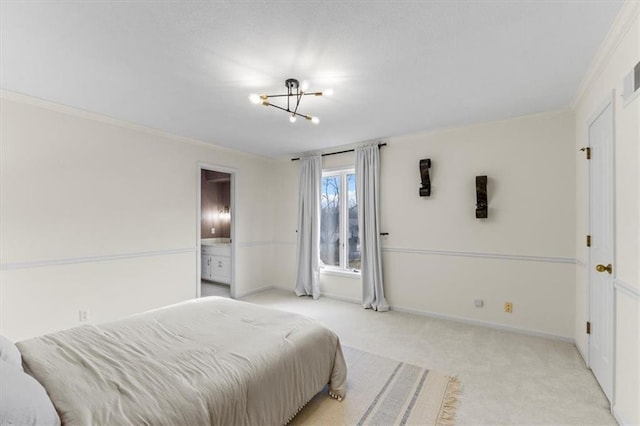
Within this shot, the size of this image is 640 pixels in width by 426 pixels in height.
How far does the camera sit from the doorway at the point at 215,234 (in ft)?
18.7

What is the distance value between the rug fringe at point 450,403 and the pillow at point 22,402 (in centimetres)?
210

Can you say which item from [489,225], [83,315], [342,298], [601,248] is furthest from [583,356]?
[83,315]

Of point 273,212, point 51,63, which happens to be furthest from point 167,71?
point 273,212

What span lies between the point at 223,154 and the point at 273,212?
1505 millimetres

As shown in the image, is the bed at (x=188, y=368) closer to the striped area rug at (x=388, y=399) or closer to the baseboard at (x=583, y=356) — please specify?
the striped area rug at (x=388, y=399)

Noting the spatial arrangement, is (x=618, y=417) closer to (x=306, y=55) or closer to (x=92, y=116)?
(x=306, y=55)

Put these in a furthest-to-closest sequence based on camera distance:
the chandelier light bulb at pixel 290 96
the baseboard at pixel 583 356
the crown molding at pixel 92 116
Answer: the crown molding at pixel 92 116, the baseboard at pixel 583 356, the chandelier light bulb at pixel 290 96

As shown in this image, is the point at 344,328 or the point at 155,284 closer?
the point at 344,328

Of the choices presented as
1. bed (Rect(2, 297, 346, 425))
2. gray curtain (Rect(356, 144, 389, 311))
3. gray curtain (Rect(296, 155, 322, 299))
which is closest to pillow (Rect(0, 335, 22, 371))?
bed (Rect(2, 297, 346, 425))

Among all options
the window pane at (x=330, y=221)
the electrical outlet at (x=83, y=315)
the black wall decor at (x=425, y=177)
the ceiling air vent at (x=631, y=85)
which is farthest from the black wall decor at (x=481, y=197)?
the electrical outlet at (x=83, y=315)

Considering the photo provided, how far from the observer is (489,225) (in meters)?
3.62

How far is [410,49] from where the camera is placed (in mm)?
2072

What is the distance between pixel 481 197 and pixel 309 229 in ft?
8.80

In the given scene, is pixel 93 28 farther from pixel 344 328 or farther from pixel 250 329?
pixel 344 328
